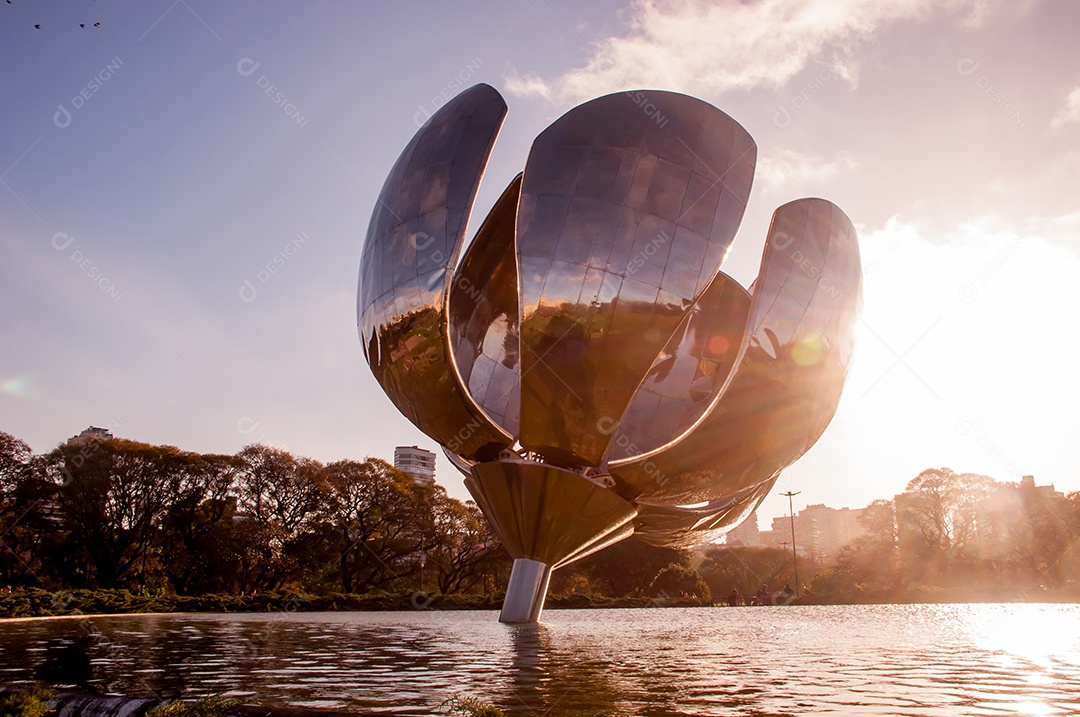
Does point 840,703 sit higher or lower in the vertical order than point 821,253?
lower

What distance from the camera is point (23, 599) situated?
71.5ft

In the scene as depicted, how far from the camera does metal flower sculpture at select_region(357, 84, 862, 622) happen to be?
8750mm

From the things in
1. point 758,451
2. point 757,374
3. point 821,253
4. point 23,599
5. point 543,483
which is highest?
point 821,253

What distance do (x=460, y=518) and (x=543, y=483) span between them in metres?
39.1

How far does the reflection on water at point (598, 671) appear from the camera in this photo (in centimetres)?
516

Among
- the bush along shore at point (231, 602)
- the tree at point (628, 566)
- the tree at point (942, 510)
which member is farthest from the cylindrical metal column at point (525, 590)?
the tree at point (942, 510)

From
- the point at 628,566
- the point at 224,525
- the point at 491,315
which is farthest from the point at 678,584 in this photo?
the point at 491,315

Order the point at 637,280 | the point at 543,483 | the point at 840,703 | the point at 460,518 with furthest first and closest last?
the point at 460,518 → the point at 543,483 → the point at 637,280 → the point at 840,703

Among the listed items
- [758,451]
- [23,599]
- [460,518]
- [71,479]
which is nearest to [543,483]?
Result: [758,451]

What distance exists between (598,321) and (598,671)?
3.57 meters

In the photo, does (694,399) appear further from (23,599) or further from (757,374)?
(23,599)

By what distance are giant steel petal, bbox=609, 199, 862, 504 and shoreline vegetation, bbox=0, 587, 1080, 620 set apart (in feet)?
61.6

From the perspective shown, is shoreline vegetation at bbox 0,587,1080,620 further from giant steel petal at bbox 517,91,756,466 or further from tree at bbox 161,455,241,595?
giant steel petal at bbox 517,91,756,466

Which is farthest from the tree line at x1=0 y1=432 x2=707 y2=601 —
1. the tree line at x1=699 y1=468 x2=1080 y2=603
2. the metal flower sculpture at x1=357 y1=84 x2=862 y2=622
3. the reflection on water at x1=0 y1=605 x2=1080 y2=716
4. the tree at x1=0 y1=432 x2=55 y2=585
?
the metal flower sculpture at x1=357 y1=84 x2=862 y2=622
